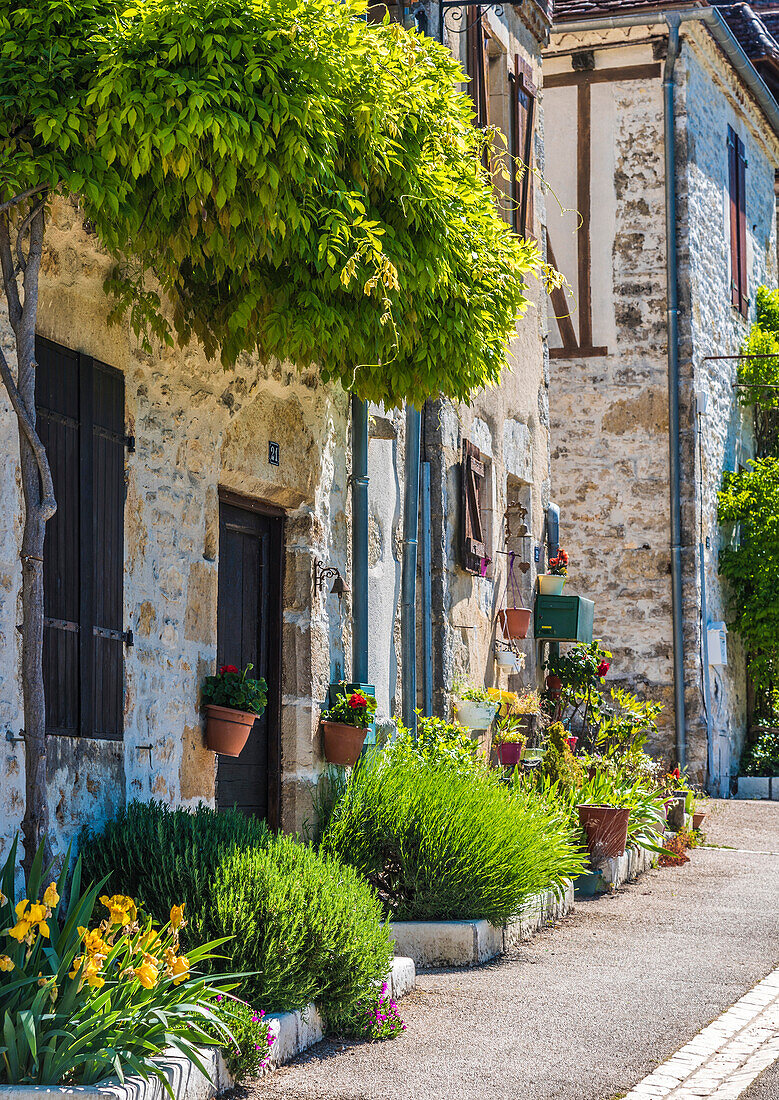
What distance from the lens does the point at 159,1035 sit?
365cm

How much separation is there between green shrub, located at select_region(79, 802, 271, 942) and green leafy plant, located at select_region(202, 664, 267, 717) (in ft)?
2.31

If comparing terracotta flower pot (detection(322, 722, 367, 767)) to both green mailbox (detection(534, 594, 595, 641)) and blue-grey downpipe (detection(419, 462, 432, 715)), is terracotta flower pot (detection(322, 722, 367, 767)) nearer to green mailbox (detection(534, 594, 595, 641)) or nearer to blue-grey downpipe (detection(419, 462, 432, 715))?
blue-grey downpipe (detection(419, 462, 432, 715))

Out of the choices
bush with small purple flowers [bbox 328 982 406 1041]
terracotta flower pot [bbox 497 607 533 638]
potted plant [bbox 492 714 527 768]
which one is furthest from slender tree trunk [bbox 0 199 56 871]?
terracotta flower pot [bbox 497 607 533 638]

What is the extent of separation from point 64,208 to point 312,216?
2.83 ft

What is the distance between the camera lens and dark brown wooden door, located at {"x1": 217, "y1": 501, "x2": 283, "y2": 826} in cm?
654

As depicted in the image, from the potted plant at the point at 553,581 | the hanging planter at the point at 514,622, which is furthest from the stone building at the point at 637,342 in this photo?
the hanging planter at the point at 514,622

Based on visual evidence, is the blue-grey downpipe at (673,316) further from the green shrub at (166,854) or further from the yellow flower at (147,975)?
the yellow flower at (147,975)

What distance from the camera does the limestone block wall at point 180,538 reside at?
15.7 ft

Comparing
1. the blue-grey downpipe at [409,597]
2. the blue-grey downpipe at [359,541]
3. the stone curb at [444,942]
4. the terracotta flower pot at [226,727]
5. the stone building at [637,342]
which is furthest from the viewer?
the stone building at [637,342]

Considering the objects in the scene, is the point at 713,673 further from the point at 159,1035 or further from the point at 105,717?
the point at 159,1035

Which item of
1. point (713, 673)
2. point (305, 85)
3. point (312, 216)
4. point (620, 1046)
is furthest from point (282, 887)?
point (713, 673)

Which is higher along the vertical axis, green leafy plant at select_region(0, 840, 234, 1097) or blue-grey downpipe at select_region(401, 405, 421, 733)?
blue-grey downpipe at select_region(401, 405, 421, 733)

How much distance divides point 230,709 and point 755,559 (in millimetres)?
10466

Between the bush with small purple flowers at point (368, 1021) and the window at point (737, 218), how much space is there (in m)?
12.8
